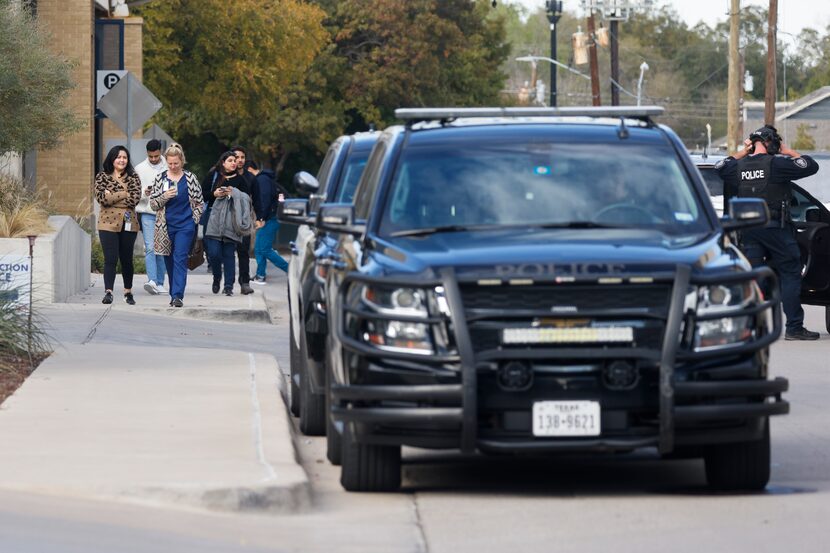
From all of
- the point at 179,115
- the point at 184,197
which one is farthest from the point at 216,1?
the point at 184,197

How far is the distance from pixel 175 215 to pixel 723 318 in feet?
40.9

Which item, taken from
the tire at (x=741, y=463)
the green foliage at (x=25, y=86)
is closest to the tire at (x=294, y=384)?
the tire at (x=741, y=463)

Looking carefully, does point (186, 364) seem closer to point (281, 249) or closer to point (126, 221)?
point (126, 221)

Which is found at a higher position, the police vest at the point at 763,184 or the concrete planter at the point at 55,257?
the police vest at the point at 763,184

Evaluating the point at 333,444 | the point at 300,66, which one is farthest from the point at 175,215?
the point at 300,66

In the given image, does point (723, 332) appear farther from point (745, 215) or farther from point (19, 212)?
point (19, 212)

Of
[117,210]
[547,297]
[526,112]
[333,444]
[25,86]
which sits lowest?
[333,444]

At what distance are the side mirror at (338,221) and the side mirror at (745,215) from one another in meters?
1.94

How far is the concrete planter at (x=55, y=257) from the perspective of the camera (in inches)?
741

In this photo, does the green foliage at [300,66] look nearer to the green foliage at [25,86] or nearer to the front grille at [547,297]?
the green foliage at [25,86]

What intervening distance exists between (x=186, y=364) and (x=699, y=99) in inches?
4572

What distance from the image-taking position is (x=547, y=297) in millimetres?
8414

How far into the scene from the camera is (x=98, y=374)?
1280cm

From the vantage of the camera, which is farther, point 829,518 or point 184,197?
point 184,197
